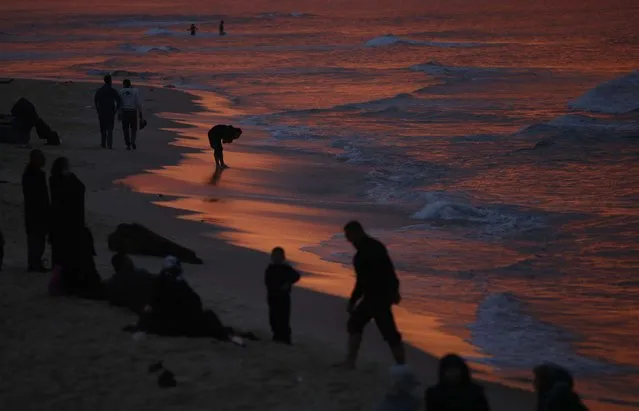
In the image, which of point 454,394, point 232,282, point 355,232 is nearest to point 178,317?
point 355,232

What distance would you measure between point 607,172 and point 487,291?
11.5 meters

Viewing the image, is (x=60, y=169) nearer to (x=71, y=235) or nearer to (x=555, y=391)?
(x=71, y=235)

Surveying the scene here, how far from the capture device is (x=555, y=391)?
5.59 meters

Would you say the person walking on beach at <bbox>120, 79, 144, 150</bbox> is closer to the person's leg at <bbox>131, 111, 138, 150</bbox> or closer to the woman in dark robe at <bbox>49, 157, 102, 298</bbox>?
the person's leg at <bbox>131, 111, 138, 150</bbox>

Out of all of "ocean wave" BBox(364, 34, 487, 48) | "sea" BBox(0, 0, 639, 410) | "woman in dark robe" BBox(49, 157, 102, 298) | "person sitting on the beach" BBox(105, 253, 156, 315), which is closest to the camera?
"person sitting on the beach" BBox(105, 253, 156, 315)

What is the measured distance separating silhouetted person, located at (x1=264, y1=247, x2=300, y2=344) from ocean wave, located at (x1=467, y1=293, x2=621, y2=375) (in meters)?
Answer: 1.68

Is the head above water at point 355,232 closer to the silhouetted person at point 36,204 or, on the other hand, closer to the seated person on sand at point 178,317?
the seated person on sand at point 178,317

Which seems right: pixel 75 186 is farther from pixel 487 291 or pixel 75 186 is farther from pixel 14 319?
pixel 487 291

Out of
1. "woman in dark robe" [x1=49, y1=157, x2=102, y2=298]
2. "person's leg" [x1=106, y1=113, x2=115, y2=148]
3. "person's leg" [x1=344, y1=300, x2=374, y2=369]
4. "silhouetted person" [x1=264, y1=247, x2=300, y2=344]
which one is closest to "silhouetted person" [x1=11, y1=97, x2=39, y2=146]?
"person's leg" [x1=106, y1=113, x2=115, y2=148]

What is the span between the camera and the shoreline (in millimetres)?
9164

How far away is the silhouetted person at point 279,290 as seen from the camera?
29.3ft

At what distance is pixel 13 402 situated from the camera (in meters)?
7.59

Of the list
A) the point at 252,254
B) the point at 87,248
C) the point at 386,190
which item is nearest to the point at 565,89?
the point at 386,190

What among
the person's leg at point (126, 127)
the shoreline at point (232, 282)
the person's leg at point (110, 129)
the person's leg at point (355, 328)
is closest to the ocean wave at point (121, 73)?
the person's leg at point (110, 129)
